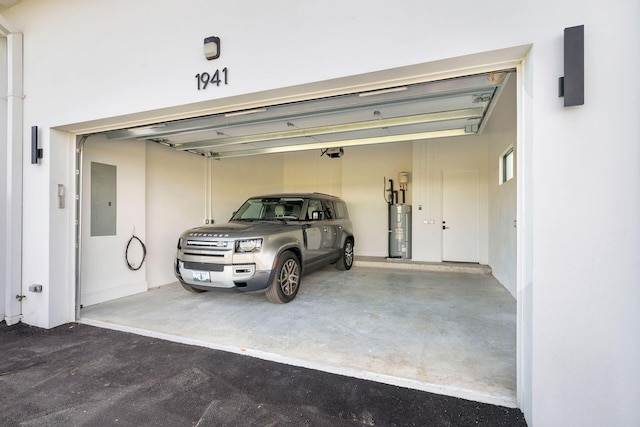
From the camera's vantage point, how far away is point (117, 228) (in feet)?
15.9

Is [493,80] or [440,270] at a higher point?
[493,80]

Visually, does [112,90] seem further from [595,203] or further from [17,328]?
[595,203]

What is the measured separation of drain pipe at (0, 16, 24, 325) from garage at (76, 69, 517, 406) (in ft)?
2.21

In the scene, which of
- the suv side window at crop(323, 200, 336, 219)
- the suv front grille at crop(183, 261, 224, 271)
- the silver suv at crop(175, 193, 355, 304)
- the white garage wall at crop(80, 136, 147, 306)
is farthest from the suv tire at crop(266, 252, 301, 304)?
the white garage wall at crop(80, 136, 147, 306)

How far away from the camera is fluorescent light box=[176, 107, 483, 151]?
13.1 feet

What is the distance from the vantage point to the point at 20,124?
3805 mm

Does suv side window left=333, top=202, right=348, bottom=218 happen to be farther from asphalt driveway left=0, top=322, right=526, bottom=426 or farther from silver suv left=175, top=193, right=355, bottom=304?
asphalt driveway left=0, top=322, right=526, bottom=426

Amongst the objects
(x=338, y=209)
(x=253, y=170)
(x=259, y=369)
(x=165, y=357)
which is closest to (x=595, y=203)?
(x=259, y=369)

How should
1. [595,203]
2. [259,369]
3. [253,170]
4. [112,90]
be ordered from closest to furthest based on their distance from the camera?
[595,203]
[259,369]
[112,90]
[253,170]

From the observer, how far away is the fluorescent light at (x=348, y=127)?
398cm

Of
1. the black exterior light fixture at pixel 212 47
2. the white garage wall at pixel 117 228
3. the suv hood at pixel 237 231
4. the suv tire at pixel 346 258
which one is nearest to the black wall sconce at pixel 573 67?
the black exterior light fixture at pixel 212 47

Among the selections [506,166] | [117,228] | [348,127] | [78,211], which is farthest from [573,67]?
[117,228]

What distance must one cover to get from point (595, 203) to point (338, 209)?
5.35 meters

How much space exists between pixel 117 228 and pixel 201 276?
2045 millimetres
